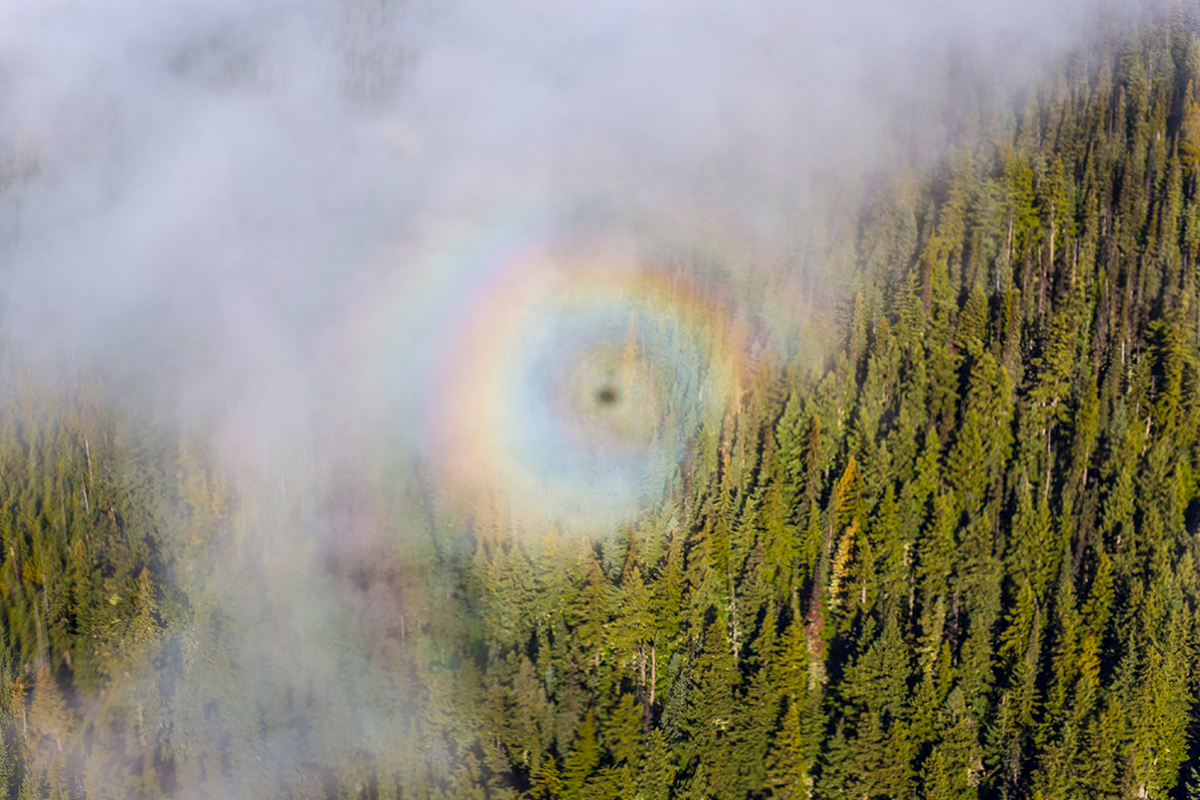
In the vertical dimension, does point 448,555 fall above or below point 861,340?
below

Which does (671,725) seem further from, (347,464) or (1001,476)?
(347,464)

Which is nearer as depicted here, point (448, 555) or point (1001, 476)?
point (1001, 476)

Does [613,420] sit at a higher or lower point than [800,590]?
higher

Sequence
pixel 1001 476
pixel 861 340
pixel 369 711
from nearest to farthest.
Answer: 1. pixel 369 711
2. pixel 1001 476
3. pixel 861 340

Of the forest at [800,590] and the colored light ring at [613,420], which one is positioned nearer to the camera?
the forest at [800,590]

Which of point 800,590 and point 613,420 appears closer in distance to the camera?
point 800,590

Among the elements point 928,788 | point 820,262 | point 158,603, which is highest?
point 820,262

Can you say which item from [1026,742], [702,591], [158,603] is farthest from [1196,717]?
[158,603]

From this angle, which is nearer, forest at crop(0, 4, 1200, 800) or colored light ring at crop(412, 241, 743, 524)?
forest at crop(0, 4, 1200, 800)
